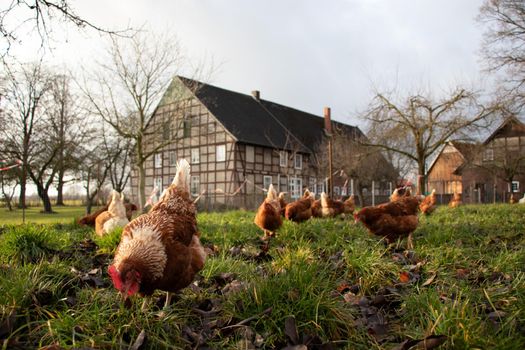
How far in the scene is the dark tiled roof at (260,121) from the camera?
31.2 metres

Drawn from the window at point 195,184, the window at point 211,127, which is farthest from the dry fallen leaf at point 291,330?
the window at point 195,184

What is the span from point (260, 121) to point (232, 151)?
262 inches

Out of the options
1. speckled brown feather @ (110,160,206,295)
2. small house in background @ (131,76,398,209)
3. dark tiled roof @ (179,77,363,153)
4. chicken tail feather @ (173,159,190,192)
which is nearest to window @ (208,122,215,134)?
small house in background @ (131,76,398,209)

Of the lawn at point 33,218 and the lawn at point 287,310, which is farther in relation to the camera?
the lawn at point 33,218

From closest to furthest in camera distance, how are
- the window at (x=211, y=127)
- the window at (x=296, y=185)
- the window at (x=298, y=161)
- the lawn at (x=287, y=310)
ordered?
the lawn at (x=287, y=310), the window at (x=211, y=127), the window at (x=296, y=185), the window at (x=298, y=161)

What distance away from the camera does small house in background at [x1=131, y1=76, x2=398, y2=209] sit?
2930 centimetres

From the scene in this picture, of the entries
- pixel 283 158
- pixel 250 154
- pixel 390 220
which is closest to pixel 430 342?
pixel 390 220

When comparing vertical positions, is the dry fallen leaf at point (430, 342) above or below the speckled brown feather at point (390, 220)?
below

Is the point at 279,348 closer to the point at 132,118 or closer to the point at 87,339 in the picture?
the point at 87,339

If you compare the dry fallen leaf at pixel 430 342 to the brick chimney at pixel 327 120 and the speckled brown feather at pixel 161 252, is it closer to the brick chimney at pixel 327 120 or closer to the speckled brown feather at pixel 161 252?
the speckled brown feather at pixel 161 252

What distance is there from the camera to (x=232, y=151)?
29812mm

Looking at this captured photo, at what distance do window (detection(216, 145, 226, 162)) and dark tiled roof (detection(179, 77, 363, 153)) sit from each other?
159 centimetres

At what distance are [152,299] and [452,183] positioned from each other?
159 feet

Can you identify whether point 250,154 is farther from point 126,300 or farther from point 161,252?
point 126,300
